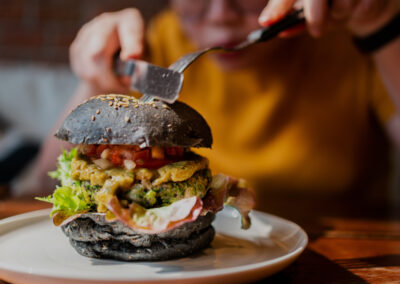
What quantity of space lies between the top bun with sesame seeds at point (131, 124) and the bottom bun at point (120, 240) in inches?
7.8

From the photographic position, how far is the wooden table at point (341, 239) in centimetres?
93

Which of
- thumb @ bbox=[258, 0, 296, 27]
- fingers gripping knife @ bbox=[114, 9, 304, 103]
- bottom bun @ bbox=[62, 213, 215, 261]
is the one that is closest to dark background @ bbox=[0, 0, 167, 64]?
thumb @ bbox=[258, 0, 296, 27]

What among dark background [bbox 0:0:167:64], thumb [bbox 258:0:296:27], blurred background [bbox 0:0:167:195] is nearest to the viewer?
thumb [bbox 258:0:296:27]

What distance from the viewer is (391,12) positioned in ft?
5.58

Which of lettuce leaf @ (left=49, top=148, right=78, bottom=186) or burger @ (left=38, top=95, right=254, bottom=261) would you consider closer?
burger @ (left=38, top=95, right=254, bottom=261)

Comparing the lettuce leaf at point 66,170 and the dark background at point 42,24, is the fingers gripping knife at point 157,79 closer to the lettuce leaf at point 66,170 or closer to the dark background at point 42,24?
the lettuce leaf at point 66,170

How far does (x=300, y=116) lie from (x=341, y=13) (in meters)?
1.01

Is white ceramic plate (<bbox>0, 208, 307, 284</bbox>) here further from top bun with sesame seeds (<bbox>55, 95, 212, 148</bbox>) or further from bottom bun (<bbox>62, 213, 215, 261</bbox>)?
top bun with sesame seeds (<bbox>55, 95, 212, 148</bbox>)

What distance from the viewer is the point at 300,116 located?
8.39 feet

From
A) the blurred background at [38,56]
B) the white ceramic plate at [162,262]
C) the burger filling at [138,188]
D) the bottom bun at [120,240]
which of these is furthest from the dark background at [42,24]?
the bottom bun at [120,240]

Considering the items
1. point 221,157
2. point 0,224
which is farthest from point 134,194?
point 221,157

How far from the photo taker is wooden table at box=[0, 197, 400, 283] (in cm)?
93

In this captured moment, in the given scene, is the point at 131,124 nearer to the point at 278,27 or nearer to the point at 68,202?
the point at 68,202

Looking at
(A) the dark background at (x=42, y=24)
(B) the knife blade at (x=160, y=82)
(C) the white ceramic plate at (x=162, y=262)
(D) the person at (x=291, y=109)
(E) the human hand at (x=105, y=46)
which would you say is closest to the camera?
(C) the white ceramic plate at (x=162, y=262)
